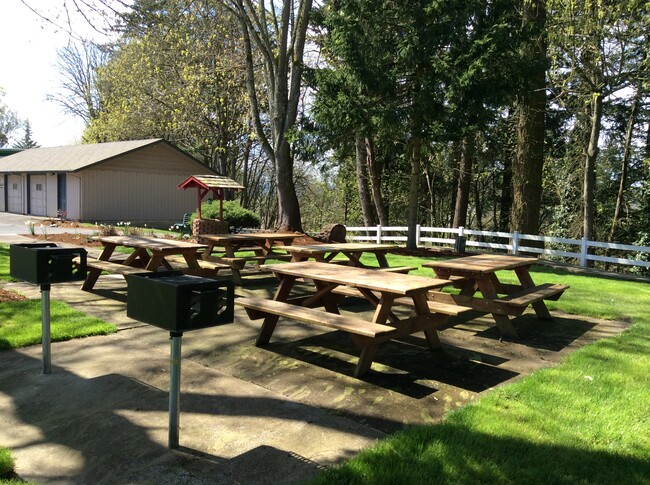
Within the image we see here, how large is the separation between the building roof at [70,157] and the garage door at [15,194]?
2.71 ft

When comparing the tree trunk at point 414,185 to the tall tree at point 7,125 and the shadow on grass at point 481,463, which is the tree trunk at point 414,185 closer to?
the shadow on grass at point 481,463

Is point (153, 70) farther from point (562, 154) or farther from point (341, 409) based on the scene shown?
point (341, 409)

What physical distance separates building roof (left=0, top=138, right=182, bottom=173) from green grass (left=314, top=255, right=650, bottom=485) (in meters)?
26.3

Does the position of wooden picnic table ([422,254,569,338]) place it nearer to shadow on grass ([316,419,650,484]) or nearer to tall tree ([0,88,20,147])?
shadow on grass ([316,419,650,484])

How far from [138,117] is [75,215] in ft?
26.2

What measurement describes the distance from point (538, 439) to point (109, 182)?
92.4 ft

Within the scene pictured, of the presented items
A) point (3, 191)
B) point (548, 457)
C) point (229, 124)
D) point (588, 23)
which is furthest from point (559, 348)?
point (3, 191)

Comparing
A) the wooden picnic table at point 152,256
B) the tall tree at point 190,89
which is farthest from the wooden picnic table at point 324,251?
the tall tree at point 190,89

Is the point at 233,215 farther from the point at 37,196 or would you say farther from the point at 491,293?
the point at 37,196

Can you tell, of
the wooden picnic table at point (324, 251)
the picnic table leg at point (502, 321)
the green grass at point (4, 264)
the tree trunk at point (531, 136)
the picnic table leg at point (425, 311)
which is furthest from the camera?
the tree trunk at point (531, 136)

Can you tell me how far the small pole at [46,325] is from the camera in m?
4.39

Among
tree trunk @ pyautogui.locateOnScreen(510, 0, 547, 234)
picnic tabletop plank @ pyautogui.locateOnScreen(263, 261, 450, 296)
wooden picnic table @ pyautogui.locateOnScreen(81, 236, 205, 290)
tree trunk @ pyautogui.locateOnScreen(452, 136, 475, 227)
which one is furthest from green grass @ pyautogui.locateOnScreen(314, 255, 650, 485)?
tree trunk @ pyautogui.locateOnScreen(452, 136, 475, 227)

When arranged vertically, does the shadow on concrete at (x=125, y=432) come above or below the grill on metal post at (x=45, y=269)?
below

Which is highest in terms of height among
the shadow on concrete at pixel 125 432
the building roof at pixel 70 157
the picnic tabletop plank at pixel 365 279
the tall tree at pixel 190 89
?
the tall tree at pixel 190 89
